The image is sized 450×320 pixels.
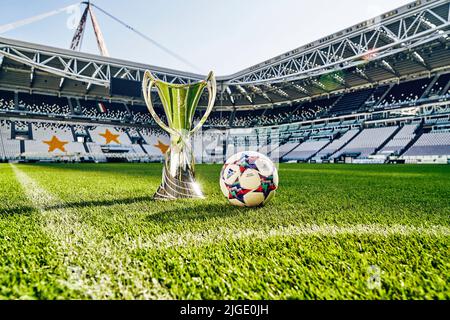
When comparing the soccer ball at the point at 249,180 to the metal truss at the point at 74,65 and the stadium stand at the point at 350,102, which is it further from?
the stadium stand at the point at 350,102

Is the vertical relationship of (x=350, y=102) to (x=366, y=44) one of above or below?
below

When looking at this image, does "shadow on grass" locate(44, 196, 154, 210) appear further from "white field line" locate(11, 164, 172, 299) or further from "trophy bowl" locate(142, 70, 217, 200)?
"white field line" locate(11, 164, 172, 299)

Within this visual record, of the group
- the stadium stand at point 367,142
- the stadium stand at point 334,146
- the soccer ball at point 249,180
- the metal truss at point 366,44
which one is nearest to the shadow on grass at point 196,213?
the soccer ball at point 249,180

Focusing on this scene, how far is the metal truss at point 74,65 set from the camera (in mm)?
25045

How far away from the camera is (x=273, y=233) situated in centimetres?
212

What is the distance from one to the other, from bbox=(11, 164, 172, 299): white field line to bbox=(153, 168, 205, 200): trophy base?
147cm

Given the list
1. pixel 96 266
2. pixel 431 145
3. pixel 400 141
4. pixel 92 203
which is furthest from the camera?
pixel 400 141

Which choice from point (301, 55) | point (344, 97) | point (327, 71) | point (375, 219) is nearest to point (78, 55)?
point (301, 55)

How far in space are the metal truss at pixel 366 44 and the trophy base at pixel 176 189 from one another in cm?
2088

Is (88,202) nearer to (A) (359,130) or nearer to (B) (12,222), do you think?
(B) (12,222)

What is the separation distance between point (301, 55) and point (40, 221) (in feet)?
93.8

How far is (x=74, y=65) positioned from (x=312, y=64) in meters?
22.9

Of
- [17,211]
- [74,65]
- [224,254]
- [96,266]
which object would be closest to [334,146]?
[74,65]

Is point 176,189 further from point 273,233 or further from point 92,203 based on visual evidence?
point 273,233
